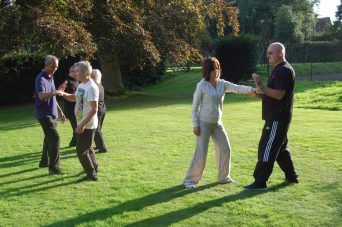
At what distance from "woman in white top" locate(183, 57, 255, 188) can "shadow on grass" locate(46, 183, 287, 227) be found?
1.11ft

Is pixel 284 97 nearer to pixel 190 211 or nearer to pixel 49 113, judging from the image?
pixel 190 211

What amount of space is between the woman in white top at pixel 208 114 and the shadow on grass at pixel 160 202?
13.3 inches

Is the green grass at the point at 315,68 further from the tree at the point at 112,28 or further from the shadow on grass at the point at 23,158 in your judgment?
the shadow on grass at the point at 23,158

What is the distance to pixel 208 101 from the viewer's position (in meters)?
6.68

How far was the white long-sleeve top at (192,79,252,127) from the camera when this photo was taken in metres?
6.66

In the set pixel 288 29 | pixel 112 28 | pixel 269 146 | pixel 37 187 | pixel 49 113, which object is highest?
pixel 288 29

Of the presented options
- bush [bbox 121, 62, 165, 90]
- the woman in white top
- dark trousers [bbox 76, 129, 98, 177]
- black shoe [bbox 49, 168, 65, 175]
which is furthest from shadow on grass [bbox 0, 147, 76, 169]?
bush [bbox 121, 62, 165, 90]

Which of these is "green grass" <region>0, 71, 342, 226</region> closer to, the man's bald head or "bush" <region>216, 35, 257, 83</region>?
the man's bald head

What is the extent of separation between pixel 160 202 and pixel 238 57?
23761 millimetres

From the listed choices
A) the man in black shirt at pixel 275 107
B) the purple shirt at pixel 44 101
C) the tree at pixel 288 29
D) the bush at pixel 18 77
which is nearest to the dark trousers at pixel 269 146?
the man in black shirt at pixel 275 107

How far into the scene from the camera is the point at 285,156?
22.6 ft

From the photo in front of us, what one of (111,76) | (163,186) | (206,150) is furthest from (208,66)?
(111,76)

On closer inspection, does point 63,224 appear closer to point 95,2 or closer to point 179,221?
point 179,221

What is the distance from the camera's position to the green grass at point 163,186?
18.6ft
